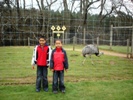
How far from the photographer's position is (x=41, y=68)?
17.7 ft

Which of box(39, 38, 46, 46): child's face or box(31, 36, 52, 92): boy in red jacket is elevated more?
box(39, 38, 46, 46): child's face

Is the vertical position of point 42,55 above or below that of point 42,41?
below

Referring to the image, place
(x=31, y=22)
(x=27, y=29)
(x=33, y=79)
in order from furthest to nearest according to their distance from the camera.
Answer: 1. (x=27, y=29)
2. (x=31, y=22)
3. (x=33, y=79)

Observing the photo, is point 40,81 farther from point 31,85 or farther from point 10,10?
point 10,10

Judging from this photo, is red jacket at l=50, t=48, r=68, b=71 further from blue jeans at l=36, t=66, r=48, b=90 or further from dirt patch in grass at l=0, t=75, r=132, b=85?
dirt patch in grass at l=0, t=75, r=132, b=85

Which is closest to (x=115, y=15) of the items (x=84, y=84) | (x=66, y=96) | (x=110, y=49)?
(x=110, y=49)

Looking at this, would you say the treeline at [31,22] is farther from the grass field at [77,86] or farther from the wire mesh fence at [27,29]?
the grass field at [77,86]

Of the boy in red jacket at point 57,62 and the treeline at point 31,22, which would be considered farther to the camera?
the treeline at point 31,22

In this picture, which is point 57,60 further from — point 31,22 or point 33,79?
point 31,22

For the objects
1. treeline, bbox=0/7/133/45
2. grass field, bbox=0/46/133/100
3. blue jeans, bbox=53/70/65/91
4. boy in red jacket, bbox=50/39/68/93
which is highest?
treeline, bbox=0/7/133/45

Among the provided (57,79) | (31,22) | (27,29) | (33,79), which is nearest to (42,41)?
(57,79)

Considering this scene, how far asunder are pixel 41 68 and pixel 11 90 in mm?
845

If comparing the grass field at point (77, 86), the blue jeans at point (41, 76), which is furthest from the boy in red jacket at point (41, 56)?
the grass field at point (77, 86)

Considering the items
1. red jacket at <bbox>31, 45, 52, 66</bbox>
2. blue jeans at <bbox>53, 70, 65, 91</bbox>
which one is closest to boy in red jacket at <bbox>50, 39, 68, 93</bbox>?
blue jeans at <bbox>53, 70, 65, 91</bbox>
